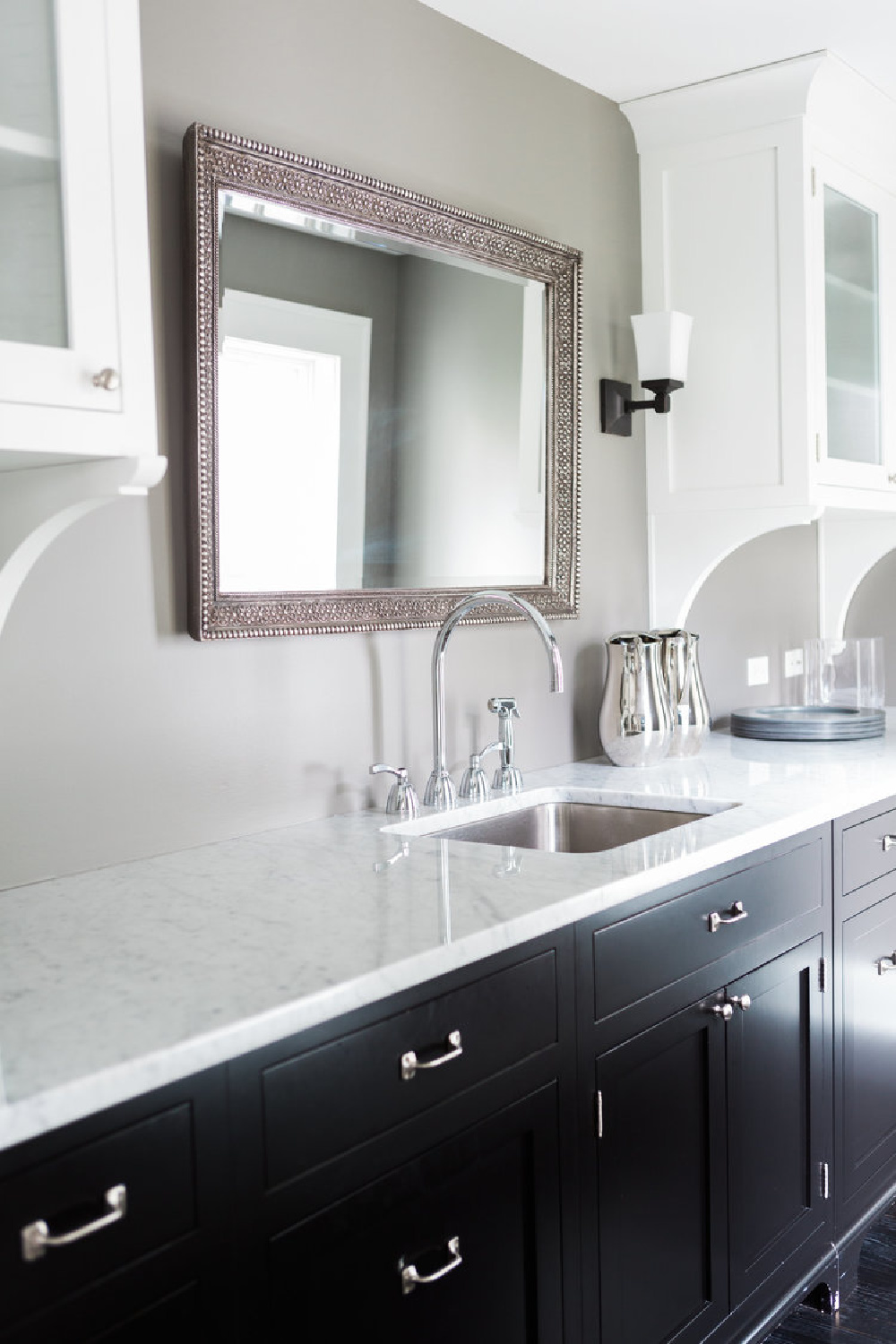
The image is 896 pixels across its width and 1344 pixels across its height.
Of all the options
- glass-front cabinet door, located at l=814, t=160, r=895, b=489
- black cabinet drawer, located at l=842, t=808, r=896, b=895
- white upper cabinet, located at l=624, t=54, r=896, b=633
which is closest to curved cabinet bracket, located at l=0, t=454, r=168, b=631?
black cabinet drawer, located at l=842, t=808, r=896, b=895

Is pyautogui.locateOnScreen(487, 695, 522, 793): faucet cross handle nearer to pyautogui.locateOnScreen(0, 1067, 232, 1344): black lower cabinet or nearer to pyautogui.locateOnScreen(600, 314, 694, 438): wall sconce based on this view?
pyautogui.locateOnScreen(600, 314, 694, 438): wall sconce

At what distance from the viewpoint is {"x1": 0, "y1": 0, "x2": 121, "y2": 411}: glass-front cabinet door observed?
4.22ft

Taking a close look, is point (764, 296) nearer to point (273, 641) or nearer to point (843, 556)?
point (843, 556)

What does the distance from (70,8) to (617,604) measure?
1.81m

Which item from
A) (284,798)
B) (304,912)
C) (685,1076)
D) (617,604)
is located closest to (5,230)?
(304,912)

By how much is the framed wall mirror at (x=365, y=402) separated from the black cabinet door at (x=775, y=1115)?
854mm

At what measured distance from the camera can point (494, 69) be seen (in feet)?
8.15

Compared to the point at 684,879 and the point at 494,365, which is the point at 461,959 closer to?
the point at 684,879

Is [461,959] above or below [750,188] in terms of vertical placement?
below

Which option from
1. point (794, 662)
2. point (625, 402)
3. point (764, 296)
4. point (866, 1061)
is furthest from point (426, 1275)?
point (794, 662)

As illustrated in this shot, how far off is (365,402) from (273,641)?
429mm

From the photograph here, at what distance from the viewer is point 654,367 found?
2.76 meters

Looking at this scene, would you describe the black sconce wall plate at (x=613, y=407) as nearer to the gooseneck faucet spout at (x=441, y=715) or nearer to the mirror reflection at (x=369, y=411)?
the mirror reflection at (x=369, y=411)

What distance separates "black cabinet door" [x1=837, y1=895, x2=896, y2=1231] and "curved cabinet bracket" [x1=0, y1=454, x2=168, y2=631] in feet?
5.15
